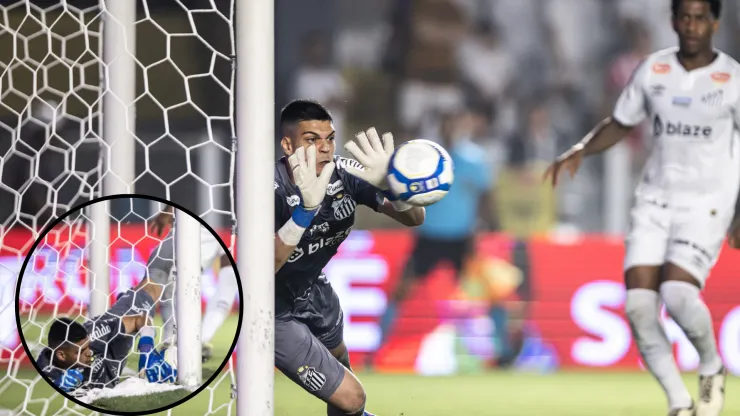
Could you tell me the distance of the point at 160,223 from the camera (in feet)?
16.8

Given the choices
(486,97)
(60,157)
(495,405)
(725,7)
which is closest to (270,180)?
(495,405)

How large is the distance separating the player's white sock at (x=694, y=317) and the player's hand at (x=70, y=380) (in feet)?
9.16

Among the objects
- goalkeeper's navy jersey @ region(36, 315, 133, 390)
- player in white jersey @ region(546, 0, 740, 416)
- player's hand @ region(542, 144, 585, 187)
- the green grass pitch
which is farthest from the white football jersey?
goalkeeper's navy jersey @ region(36, 315, 133, 390)

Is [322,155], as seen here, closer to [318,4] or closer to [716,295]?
[716,295]

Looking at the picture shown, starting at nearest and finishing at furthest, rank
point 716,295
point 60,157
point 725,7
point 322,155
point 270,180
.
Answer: point 270,180
point 322,155
point 716,295
point 60,157
point 725,7

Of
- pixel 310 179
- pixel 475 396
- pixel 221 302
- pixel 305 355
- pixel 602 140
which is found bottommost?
pixel 475 396

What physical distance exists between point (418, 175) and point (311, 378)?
3.11 ft

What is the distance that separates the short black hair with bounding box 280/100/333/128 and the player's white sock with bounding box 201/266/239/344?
1869mm

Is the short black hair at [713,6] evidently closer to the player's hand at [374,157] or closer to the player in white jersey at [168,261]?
the player's hand at [374,157]

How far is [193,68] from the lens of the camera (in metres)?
9.46

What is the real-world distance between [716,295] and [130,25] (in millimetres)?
5173

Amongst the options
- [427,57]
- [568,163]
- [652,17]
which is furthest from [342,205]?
[652,17]

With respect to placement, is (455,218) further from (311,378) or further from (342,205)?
(311,378)

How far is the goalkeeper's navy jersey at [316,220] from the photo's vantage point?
4.89 meters
